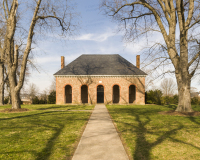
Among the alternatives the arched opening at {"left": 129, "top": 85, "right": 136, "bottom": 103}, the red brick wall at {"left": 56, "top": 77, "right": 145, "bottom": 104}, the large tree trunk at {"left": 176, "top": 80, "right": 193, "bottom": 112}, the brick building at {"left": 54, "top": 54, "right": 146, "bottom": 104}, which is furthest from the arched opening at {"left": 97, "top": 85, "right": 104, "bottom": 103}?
the large tree trunk at {"left": 176, "top": 80, "right": 193, "bottom": 112}

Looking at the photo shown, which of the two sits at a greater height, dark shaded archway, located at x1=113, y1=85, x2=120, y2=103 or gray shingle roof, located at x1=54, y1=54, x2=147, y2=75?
gray shingle roof, located at x1=54, y1=54, x2=147, y2=75

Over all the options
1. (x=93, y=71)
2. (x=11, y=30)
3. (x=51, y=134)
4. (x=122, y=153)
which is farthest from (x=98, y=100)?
(x=122, y=153)

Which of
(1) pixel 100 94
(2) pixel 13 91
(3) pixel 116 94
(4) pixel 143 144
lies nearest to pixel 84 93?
(1) pixel 100 94

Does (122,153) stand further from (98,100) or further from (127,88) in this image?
(98,100)

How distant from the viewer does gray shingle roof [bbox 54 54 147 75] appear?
25.0m

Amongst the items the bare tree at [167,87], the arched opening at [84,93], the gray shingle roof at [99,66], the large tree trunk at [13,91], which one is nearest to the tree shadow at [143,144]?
the large tree trunk at [13,91]

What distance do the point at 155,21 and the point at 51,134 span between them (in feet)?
45.3

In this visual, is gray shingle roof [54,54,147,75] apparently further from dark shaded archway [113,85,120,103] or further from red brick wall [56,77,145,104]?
dark shaded archway [113,85,120,103]

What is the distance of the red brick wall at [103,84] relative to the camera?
24.8 metres

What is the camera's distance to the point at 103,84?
2484 cm

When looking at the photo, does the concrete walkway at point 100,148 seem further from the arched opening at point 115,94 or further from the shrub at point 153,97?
the arched opening at point 115,94

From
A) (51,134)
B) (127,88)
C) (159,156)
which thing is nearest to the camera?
(159,156)

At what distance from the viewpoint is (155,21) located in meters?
14.9

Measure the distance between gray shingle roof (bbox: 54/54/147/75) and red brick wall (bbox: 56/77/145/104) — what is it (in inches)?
38.9
